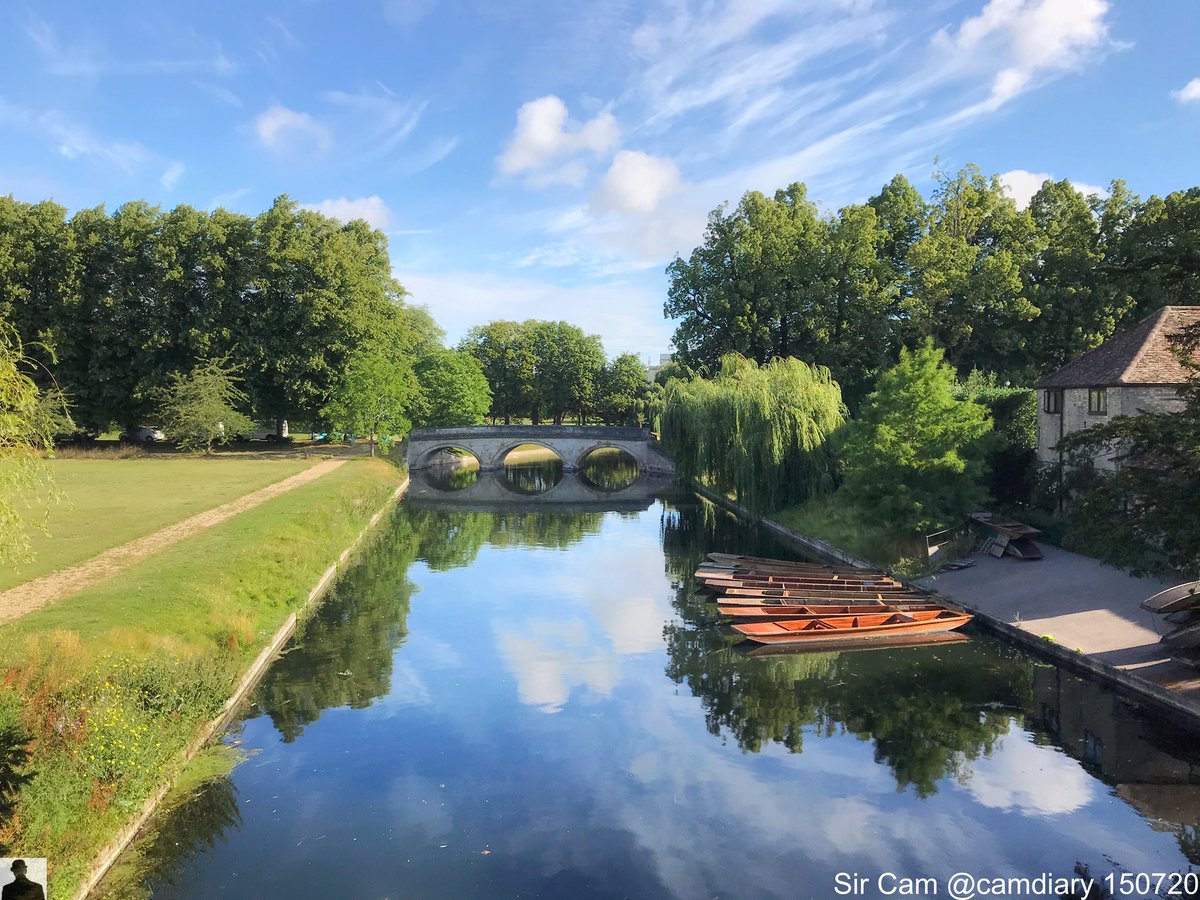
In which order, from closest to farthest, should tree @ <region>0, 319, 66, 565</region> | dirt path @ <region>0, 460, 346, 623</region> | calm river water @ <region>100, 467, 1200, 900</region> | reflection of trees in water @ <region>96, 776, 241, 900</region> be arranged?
reflection of trees in water @ <region>96, 776, 241, 900</region>
calm river water @ <region>100, 467, 1200, 900</region>
tree @ <region>0, 319, 66, 565</region>
dirt path @ <region>0, 460, 346, 623</region>

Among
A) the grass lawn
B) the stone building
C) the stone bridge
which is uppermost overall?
the stone building

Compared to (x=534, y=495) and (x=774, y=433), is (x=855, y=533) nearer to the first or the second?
(x=774, y=433)

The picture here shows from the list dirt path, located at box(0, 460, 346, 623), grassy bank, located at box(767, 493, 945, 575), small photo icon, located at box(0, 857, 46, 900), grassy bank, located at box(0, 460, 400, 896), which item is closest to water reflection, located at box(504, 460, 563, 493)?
dirt path, located at box(0, 460, 346, 623)

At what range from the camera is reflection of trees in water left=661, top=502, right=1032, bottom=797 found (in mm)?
17391

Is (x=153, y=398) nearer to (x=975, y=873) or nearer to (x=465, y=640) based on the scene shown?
(x=465, y=640)

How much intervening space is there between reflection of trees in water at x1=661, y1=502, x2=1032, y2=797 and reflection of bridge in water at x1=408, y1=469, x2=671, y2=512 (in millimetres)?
29233

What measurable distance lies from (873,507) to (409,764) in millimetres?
20085

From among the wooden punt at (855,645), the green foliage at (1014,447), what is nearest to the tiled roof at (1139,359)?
the green foliage at (1014,447)

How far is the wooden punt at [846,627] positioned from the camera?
76.7 feet

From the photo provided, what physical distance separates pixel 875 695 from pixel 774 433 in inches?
751

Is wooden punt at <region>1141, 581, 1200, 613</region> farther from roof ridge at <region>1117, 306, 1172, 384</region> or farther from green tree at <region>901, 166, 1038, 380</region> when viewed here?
green tree at <region>901, 166, 1038, 380</region>

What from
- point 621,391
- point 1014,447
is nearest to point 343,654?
point 1014,447

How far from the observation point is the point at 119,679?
1463 centimetres

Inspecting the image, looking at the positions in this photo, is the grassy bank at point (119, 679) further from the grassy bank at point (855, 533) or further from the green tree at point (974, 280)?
the green tree at point (974, 280)
